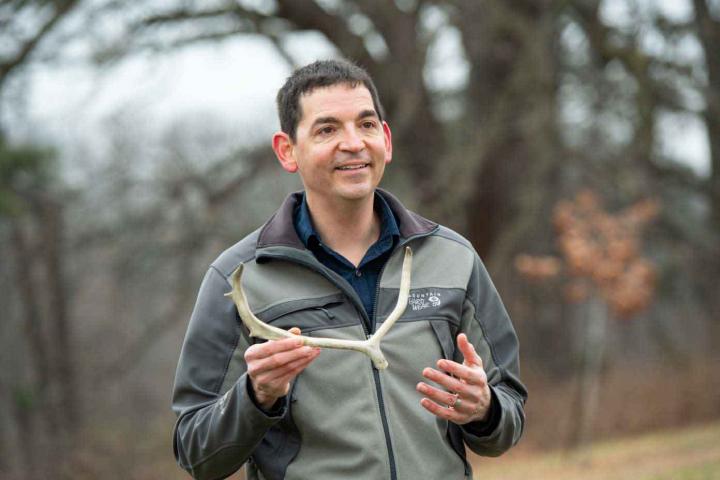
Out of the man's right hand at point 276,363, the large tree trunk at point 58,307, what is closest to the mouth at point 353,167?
the man's right hand at point 276,363

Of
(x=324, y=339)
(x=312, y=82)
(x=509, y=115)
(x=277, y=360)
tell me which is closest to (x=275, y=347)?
(x=277, y=360)

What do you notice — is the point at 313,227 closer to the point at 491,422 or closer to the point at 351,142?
the point at 351,142

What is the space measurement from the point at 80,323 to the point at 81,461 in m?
2.09

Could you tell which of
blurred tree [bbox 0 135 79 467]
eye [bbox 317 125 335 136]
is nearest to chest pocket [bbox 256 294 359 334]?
eye [bbox 317 125 335 136]

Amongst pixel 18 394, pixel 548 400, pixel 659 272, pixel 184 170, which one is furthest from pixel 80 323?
pixel 659 272

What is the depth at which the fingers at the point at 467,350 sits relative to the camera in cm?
224

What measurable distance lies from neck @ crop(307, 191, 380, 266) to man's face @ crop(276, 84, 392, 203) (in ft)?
0.10

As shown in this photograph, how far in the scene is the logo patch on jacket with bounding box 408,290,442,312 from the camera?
2529mm

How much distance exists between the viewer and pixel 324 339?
7.56 ft

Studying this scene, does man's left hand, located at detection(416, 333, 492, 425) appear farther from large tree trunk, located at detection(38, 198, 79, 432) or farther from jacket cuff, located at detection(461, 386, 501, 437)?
large tree trunk, located at detection(38, 198, 79, 432)

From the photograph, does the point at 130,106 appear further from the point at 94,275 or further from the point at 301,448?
the point at 301,448

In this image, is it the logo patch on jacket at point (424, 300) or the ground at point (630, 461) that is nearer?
the logo patch on jacket at point (424, 300)

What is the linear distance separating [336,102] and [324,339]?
2.26 feet

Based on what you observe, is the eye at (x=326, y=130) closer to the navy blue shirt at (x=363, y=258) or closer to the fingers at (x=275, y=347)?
the navy blue shirt at (x=363, y=258)
